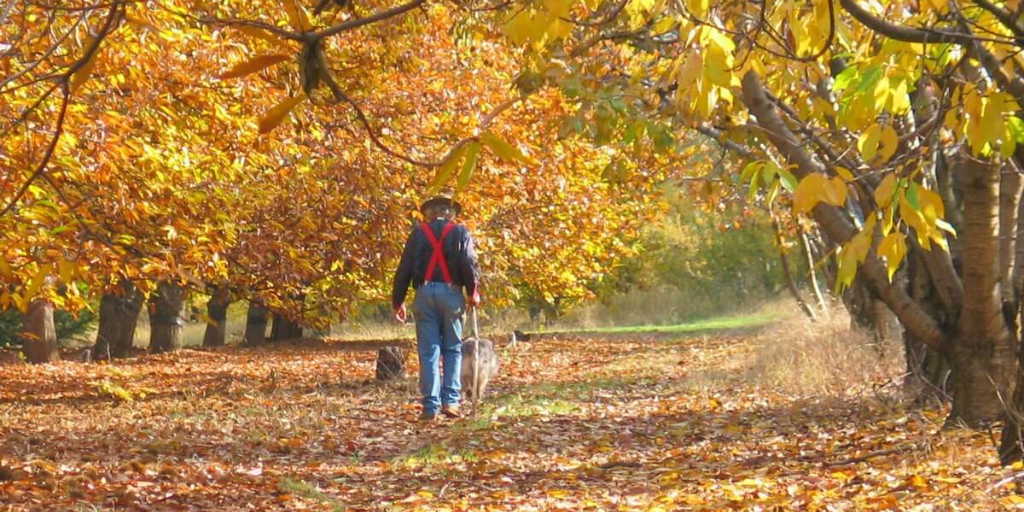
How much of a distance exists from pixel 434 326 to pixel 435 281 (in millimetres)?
410

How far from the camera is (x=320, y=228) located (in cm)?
1324

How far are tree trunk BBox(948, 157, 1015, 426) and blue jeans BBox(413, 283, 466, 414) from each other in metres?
4.17

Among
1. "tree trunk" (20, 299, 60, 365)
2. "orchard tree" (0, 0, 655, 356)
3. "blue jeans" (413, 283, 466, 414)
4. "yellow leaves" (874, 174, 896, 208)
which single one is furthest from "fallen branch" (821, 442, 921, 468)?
"tree trunk" (20, 299, 60, 365)

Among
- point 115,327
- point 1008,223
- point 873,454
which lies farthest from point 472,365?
point 115,327

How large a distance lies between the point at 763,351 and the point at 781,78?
335 inches

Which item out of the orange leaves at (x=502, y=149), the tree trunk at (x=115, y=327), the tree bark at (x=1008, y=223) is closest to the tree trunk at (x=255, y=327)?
the tree trunk at (x=115, y=327)

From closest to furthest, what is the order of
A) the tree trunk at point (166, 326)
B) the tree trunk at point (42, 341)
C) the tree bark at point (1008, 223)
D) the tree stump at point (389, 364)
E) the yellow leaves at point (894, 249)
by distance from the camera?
1. the yellow leaves at point (894, 249)
2. the tree bark at point (1008, 223)
3. the tree stump at point (389, 364)
4. the tree trunk at point (42, 341)
5. the tree trunk at point (166, 326)

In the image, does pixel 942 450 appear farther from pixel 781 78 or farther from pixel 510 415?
pixel 510 415

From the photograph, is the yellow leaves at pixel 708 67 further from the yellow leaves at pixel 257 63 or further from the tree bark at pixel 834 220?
the tree bark at pixel 834 220

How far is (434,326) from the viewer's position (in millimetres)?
10695

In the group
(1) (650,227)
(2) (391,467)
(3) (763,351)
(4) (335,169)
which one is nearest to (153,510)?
(2) (391,467)

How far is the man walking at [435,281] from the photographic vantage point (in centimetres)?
1048

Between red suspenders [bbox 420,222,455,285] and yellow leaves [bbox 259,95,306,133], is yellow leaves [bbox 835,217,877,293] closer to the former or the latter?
yellow leaves [bbox 259,95,306,133]

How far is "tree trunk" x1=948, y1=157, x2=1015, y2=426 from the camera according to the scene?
7.31 metres
